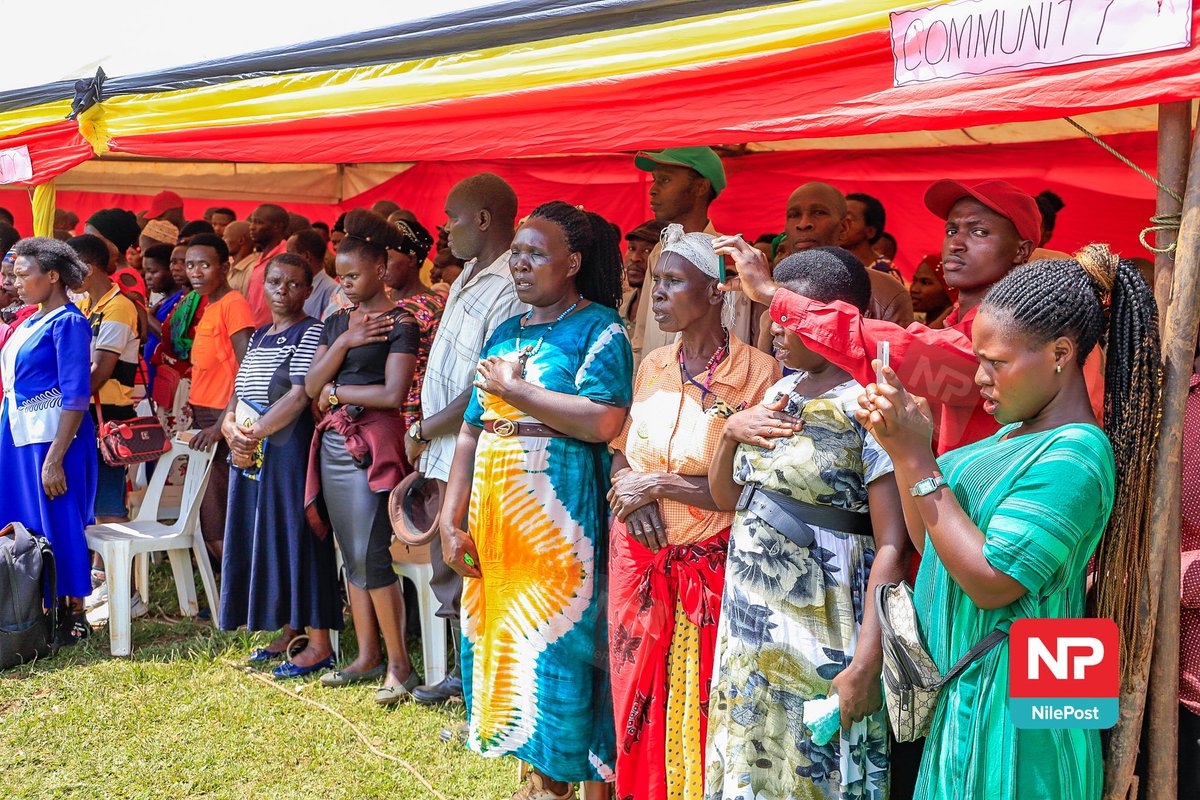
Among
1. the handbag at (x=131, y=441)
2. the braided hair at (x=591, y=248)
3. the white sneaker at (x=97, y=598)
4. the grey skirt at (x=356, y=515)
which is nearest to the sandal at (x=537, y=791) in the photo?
the grey skirt at (x=356, y=515)

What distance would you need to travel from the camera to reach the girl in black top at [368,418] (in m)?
4.70

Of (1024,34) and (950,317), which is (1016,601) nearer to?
(950,317)

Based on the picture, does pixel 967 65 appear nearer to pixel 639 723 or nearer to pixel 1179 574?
pixel 1179 574

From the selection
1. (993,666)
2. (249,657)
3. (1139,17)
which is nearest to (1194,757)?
(993,666)

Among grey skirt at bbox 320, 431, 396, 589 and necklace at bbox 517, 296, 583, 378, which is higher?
necklace at bbox 517, 296, 583, 378

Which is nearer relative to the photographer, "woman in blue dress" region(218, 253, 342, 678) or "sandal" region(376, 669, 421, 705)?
"sandal" region(376, 669, 421, 705)

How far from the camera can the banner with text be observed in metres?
2.20

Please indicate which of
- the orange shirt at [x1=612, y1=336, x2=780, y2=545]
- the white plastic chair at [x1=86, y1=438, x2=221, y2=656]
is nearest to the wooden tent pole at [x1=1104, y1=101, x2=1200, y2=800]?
the orange shirt at [x1=612, y1=336, x2=780, y2=545]

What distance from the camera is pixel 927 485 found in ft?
7.04

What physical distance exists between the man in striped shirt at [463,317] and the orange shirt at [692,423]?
1065 millimetres

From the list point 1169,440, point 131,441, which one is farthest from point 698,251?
point 131,441

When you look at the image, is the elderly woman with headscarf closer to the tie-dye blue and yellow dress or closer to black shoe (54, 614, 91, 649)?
the tie-dye blue and yellow dress

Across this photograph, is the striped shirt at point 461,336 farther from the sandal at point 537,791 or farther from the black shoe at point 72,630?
the black shoe at point 72,630

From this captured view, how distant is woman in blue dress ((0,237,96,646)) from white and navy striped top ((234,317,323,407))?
3.29 ft
